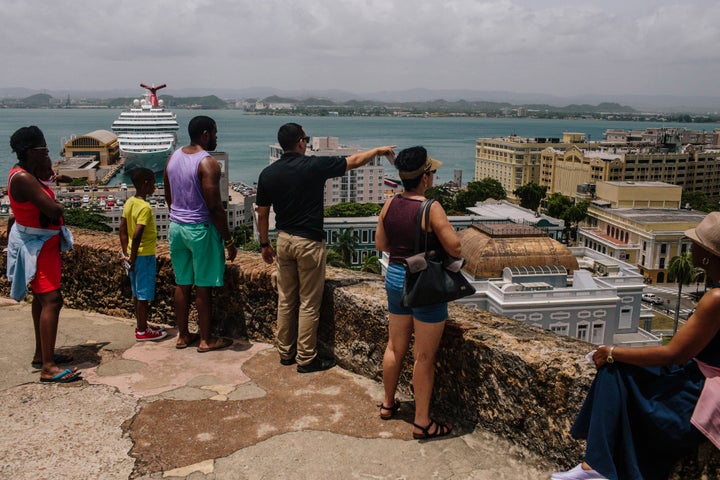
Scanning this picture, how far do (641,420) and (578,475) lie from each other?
1.30 feet

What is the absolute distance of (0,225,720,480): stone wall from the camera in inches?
111

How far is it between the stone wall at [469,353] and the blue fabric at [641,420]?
111mm

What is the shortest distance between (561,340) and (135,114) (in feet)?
310

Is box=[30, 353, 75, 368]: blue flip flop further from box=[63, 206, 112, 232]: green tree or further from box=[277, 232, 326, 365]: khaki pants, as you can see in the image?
box=[63, 206, 112, 232]: green tree

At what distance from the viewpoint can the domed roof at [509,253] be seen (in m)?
35.5

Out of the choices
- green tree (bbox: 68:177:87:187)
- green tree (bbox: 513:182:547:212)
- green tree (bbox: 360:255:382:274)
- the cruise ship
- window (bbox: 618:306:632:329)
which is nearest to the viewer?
window (bbox: 618:306:632:329)

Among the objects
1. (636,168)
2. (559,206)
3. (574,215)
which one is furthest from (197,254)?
(636,168)

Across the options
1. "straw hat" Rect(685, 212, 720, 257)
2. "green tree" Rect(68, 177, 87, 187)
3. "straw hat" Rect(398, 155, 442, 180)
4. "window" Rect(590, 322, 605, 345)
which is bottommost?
"window" Rect(590, 322, 605, 345)

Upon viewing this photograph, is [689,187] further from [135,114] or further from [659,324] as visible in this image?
[135,114]

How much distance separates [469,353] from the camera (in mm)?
3223

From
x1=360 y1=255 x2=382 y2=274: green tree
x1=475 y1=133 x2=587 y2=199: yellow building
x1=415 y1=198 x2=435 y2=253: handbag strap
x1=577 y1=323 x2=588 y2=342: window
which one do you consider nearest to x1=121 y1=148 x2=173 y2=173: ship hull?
x1=475 y1=133 x2=587 y2=199: yellow building

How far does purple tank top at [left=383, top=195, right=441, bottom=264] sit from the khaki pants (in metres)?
0.77

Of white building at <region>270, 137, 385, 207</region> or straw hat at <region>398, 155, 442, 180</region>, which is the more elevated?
straw hat at <region>398, 155, 442, 180</region>

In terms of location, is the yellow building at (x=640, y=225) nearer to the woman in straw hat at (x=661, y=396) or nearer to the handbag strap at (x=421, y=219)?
the handbag strap at (x=421, y=219)
